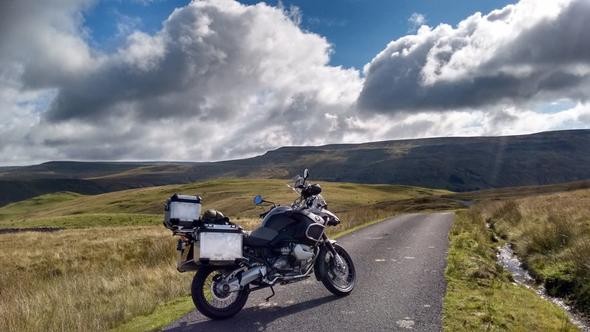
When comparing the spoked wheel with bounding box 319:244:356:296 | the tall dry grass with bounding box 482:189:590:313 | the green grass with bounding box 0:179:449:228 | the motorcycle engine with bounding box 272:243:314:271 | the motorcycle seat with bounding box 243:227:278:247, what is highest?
the motorcycle seat with bounding box 243:227:278:247

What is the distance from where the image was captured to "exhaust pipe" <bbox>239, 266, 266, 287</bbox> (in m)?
8.62

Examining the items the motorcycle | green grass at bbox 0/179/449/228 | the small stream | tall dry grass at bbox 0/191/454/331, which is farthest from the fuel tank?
green grass at bbox 0/179/449/228

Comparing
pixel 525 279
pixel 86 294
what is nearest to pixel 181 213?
pixel 86 294

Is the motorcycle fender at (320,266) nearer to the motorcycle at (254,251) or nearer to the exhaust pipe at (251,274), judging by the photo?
the motorcycle at (254,251)

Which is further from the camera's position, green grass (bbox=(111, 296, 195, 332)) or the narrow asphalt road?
green grass (bbox=(111, 296, 195, 332))

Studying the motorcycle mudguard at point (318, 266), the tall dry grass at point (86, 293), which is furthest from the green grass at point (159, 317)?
the motorcycle mudguard at point (318, 266)

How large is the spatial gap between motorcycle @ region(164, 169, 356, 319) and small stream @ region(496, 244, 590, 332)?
14.3ft

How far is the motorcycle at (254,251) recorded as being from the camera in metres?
8.22

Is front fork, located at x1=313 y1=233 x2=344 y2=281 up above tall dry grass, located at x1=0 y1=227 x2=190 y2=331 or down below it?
above

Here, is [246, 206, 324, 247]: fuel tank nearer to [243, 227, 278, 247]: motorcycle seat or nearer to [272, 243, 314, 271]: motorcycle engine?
[243, 227, 278, 247]: motorcycle seat

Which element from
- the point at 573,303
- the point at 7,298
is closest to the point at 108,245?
the point at 7,298

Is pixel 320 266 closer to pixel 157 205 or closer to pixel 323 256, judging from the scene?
pixel 323 256

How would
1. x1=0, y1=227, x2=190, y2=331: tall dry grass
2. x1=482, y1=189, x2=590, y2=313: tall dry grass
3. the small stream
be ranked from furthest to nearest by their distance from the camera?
x1=482, y1=189, x2=590, y2=313: tall dry grass < the small stream < x1=0, y1=227, x2=190, y2=331: tall dry grass

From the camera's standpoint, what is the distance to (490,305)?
346 inches
